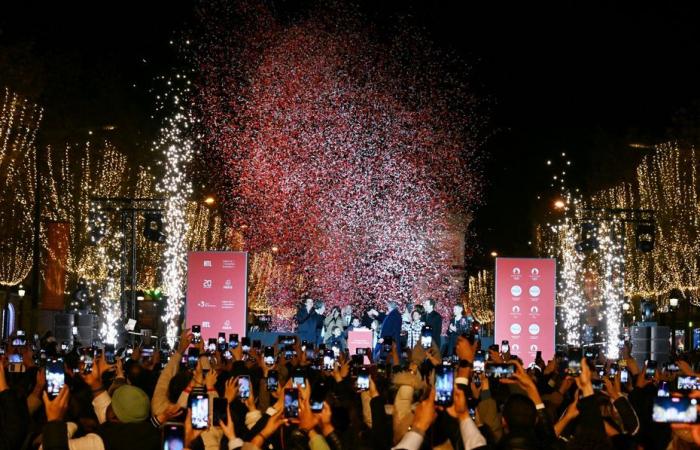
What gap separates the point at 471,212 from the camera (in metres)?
78.1

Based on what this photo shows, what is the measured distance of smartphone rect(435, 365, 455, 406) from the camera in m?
10.8

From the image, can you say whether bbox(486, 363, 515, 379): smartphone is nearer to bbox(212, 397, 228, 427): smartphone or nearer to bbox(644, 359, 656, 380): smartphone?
bbox(644, 359, 656, 380): smartphone

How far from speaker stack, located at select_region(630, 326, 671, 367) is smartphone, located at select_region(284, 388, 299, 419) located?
2208cm

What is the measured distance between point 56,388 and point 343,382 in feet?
9.58

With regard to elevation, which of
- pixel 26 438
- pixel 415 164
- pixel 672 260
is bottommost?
pixel 26 438

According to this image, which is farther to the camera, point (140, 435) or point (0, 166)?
point (0, 166)

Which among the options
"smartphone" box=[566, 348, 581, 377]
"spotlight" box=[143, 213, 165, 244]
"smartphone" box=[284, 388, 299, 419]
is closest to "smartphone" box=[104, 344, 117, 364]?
"smartphone" box=[566, 348, 581, 377]

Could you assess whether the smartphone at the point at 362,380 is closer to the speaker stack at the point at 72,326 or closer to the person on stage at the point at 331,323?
the speaker stack at the point at 72,326

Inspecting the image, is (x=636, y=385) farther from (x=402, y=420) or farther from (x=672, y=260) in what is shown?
(x=672, y=260)

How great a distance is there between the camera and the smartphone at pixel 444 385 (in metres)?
10.8

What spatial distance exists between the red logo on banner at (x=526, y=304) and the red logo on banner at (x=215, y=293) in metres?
5.18

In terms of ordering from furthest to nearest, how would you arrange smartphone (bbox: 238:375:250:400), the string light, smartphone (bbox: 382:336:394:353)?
the string light → smartphone (bbox: 382:336:394:353) → smartphone (bbox: 238:375:250:400)

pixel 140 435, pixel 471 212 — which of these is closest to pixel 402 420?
pixel 140 435

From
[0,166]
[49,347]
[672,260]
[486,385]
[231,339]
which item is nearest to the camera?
[486,385]
